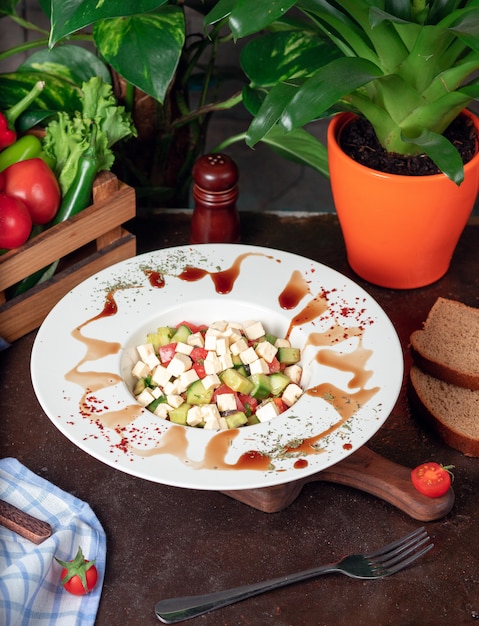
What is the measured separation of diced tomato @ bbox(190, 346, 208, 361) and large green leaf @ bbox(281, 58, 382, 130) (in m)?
0.37

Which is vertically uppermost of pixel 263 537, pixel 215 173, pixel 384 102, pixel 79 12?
pixel 79 12

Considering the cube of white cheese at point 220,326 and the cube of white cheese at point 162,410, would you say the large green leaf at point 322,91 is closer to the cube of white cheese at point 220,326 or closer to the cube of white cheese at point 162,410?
the cube of white cheese at point 220,326

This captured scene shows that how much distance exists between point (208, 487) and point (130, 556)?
0.21 m

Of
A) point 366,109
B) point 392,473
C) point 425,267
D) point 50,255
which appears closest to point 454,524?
point 392,473

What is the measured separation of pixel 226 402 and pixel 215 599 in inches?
11.1

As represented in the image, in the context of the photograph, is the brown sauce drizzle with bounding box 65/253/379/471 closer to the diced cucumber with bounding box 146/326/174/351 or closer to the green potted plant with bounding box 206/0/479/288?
the diced cucumber with bounding box 146/326/174/351

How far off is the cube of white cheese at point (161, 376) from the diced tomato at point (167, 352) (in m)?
0.03

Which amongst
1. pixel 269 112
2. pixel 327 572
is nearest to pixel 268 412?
pixel 327 572

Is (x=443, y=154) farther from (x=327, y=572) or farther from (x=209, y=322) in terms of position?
(x=327, y=572)

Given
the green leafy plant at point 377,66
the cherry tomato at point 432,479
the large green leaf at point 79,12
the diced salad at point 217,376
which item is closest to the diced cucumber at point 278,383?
the diced salad at point 217,376

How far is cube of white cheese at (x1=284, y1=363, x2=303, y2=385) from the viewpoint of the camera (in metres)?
1.35

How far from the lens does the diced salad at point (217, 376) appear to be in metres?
1.29

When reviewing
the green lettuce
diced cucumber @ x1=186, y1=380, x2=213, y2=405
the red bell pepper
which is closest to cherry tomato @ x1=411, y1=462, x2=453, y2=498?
diced cucumber @ x1=186, y1=380, x2=213, y2=405

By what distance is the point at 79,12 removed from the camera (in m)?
1.35
